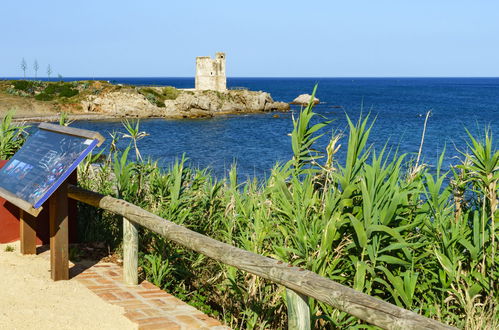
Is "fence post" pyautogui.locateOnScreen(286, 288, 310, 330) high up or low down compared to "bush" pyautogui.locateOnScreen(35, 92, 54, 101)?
up

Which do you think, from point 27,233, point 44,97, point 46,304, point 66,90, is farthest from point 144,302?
point 66,90

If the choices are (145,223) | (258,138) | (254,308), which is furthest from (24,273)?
(258,138)

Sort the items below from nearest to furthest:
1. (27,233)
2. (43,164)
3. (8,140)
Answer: (43,164)
(27,233)
(8,140)

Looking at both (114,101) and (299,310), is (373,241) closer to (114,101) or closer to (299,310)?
(299,310)

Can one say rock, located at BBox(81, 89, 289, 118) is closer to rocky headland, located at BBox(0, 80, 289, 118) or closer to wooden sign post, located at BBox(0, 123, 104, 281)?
rocky headland, located at BBox(0, 80, 289, 118)

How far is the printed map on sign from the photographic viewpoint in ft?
17.6

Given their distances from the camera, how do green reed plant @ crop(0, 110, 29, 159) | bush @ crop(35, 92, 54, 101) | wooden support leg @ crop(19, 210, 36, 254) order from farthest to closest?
bush @ crop(35, 92, 54, 101)
green reed plant @ crop(0, 110, 29, 159)
wooden support leg @ crop(19, 210, 36, 254)

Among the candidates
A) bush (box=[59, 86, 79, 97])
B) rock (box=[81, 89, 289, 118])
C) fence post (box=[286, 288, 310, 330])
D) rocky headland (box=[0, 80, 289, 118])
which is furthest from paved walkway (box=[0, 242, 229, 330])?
bush (box=[59, 86, 79, 97])

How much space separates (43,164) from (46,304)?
1399 millimetres

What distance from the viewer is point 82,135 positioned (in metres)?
5.63

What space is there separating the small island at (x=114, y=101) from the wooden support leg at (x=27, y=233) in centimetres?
5446

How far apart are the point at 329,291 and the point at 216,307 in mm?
2729
